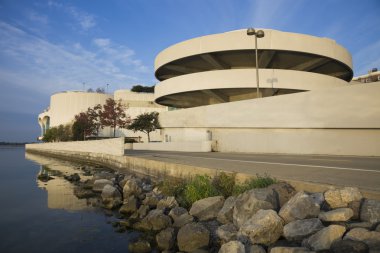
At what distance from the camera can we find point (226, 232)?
6684mm

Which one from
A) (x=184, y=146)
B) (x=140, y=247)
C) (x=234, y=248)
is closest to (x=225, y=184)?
(x=140, y=247)

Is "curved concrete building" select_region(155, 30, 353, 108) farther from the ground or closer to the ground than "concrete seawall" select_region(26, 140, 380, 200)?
farther from the ground

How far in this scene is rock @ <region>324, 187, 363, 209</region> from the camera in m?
5.89

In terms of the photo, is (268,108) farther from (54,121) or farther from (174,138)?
(54,121)

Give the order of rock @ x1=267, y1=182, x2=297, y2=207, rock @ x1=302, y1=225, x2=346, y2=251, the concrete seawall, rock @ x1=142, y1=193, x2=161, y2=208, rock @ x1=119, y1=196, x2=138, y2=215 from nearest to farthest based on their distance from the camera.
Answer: rock @ x1=302, y1=225, x2=346, y2=251
rock @ x1=267, y1=182, x2=297, y2=207
the concrete seawall
rock @ x1=142, y1=193, x2=161, y2=208
rock @ x1=119, y1=196, x2=138, y2=215

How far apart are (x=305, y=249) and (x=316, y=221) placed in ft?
3.07

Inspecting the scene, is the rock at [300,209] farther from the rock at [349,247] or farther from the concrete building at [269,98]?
the concrete building at [269,98]

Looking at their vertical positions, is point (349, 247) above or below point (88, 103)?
below

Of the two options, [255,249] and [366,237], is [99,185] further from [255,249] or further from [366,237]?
[366,237]

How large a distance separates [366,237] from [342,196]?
1.43m

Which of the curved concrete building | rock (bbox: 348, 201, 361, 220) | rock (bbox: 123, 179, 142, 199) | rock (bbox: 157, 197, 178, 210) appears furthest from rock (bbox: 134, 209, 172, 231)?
the curved concrete building

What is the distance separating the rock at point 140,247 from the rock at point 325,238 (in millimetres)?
3630

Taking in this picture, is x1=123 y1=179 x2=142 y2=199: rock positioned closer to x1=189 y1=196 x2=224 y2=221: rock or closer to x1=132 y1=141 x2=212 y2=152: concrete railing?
x1=189 y1=196 x2=224 y2=221: rock

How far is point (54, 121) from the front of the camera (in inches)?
4075
